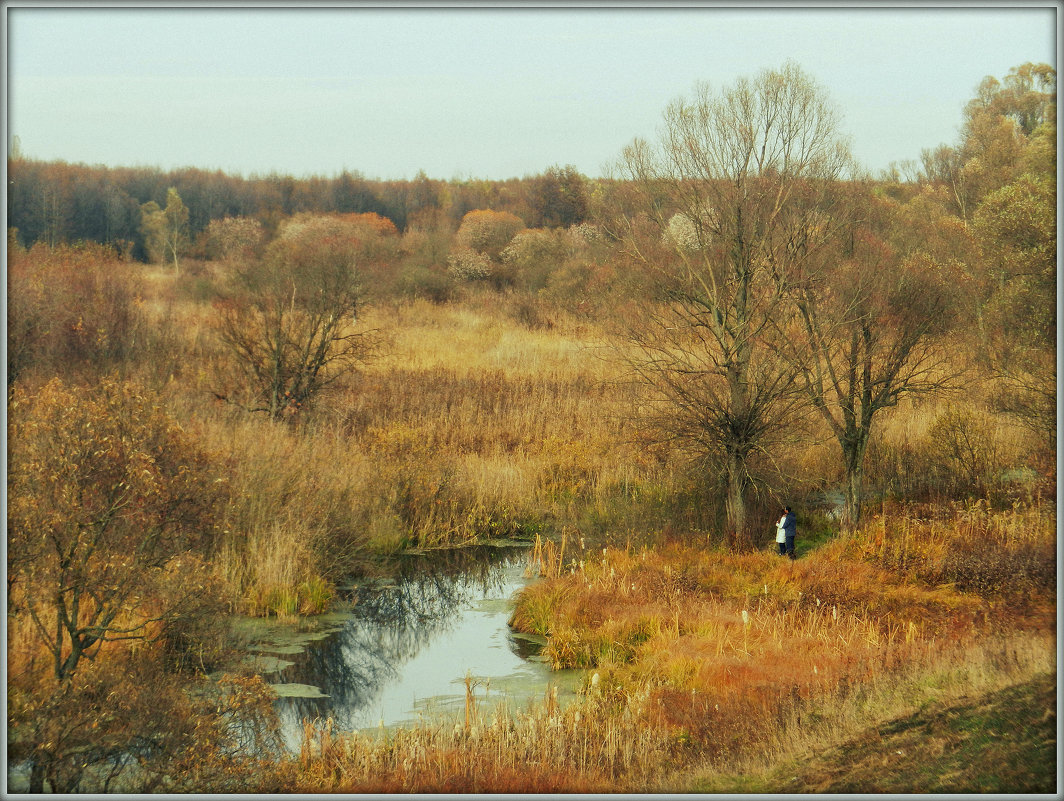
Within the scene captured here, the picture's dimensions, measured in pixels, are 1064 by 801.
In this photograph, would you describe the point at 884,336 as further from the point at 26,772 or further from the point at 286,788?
the point at 26,772

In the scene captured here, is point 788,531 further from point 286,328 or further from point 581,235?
point 581,235

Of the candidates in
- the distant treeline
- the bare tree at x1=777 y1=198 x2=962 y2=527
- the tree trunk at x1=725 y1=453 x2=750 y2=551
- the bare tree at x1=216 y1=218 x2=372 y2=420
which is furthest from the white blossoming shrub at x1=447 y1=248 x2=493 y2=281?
the tree trunk at x1=725 y1=453 x2=750 y2=551

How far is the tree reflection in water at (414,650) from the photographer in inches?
403

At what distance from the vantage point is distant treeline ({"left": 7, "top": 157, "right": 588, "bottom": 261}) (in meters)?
41.7

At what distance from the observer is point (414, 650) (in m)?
12.2

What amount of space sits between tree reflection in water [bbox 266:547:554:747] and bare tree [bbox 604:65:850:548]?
4.13 m

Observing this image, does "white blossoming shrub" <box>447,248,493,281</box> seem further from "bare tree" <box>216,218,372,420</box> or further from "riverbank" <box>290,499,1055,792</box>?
"riverbank" <box>290,499,1055,792</box>

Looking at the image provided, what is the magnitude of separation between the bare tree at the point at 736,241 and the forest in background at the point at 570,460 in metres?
0.08

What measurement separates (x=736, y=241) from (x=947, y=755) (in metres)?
9.63

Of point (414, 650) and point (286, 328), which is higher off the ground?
point (286, 328)

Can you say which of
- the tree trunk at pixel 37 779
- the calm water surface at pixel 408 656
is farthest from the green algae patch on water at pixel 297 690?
the tree trunk at pixel 37 779

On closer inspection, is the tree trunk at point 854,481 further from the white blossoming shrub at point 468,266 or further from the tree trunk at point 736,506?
the white blossoming shrub at point 468,266

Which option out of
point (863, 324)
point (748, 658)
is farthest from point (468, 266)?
point (748, 658)

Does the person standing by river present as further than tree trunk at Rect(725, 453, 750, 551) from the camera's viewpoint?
No
